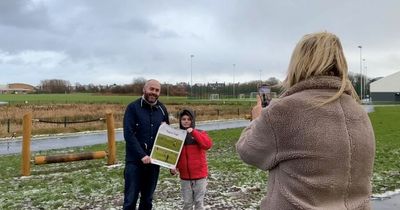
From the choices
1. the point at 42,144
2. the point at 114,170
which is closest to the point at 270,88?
the point at 114,170

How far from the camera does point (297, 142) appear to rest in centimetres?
237

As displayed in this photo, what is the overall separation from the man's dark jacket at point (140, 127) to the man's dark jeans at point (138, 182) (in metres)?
0.13

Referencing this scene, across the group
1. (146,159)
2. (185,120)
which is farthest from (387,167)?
(146,159)

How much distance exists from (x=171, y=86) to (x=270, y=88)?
471ft

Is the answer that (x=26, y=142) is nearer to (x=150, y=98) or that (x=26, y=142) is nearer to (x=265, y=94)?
(x=150, y=98)

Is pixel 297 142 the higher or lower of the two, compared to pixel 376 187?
higher

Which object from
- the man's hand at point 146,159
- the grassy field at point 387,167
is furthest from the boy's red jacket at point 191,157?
the grassy field at point 387,167

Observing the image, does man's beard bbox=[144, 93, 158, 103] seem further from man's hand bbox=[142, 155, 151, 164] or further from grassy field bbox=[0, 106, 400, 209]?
grassy field bbox=[0, 106, 400, 209]

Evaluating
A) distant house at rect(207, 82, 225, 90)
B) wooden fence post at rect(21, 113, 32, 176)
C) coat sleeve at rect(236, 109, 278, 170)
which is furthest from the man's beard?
distant house at rect(207, 82, 225, 90)

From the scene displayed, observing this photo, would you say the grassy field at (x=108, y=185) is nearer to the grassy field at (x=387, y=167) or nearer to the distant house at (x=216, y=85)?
the grassy field at (x=387, y=167)

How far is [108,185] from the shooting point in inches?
398

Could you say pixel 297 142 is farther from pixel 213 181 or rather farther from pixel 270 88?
pixel 213 181

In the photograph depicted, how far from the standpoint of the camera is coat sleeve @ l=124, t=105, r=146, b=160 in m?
6.29

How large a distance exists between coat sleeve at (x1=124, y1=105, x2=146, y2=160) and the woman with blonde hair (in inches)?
154
